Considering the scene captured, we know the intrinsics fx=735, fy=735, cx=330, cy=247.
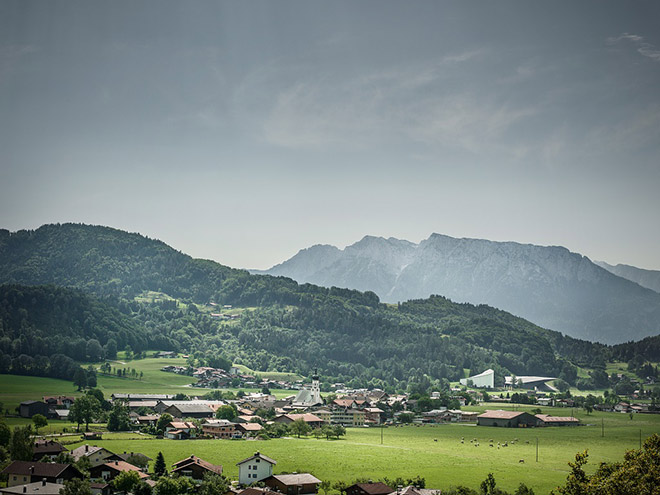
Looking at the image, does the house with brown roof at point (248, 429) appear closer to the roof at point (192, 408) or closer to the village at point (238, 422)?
the village at point (238, 422)

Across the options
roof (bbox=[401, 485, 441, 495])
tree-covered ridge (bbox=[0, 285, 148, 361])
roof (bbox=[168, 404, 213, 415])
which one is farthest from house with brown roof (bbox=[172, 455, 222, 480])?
tree-covered ridge (bbox=[0, 285, 148, 361])

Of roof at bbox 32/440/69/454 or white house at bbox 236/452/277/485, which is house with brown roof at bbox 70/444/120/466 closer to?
roof at bbox 32/440/69/454

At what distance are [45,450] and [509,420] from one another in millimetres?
59553

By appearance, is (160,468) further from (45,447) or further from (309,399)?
(309,399)

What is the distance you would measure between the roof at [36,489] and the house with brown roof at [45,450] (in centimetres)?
914

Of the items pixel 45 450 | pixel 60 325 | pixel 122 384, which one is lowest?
pixel 45 450

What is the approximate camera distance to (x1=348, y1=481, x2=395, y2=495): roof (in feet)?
145

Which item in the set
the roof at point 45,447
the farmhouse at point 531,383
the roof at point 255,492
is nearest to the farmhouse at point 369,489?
the roof at point 255,492

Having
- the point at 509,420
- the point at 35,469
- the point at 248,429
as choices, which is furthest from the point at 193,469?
the point at 509,420

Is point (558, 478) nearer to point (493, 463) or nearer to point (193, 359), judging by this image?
point (493, 463)

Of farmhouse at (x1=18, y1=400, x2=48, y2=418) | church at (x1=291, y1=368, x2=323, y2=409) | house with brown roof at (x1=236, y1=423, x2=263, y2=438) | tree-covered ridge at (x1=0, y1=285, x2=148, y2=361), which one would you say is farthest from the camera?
tree-covered ridge at (x1=0, y1=285, x2=148, y2=361)

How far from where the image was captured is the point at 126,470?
157ft

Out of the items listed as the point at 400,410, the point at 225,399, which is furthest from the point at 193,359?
the point at 400,410

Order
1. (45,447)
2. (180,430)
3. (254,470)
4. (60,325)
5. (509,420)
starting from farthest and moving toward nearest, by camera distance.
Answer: (60,325) < (509,420) < (180,430) < (45,447) < (254,470)
